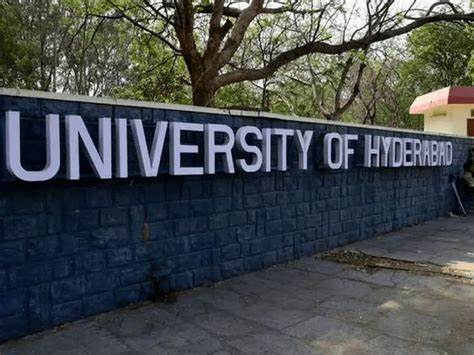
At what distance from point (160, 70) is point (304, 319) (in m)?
11.6

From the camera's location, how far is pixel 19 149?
337cm

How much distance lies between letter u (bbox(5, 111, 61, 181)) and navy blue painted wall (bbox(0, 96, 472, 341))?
3.4 inches

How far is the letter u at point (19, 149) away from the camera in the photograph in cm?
331

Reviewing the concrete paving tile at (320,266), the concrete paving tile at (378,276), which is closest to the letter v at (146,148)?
the concrete paving tile at (320,266)

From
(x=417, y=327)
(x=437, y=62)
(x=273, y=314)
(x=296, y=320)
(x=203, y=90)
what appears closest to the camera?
(x=417, y=327)

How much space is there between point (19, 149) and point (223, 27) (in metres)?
8.62

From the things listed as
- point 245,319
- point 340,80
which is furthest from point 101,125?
point 340,80

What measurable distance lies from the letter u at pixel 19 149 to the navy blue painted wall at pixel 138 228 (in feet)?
0.28

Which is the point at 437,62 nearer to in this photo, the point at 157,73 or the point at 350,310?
the point at 157,73

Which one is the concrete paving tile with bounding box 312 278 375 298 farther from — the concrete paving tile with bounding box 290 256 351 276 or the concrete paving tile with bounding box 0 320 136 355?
the concrete paving tile with bounding box 0 320 136 355

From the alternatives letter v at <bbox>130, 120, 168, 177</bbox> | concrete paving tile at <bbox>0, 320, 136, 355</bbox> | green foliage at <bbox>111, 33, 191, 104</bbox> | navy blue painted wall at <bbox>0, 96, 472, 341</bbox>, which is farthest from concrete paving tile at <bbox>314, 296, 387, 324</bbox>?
green foliage at <bbox>111, 33, 191, 104</bbox>

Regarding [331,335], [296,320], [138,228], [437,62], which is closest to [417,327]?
[331,335]

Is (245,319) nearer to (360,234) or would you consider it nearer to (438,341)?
(438,341)

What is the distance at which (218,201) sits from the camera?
5.07 m
